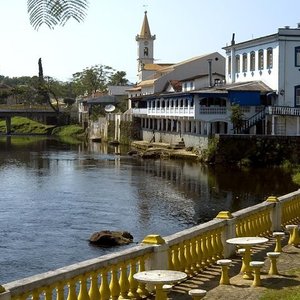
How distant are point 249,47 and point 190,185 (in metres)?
25.2

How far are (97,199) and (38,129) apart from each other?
90.3m

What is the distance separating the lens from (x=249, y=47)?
68375mm

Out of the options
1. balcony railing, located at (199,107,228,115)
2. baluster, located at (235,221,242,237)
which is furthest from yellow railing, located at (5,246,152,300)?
balcony railing, located at (199,107,228,115)

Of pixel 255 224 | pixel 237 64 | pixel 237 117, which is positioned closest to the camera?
pixel 255 224

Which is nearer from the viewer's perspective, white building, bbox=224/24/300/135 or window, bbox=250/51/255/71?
white building, bbox=224/24/300/135

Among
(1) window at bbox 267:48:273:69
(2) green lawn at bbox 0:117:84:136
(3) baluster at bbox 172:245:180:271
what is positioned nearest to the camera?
(3) baluster at bbox 172:245:180:271

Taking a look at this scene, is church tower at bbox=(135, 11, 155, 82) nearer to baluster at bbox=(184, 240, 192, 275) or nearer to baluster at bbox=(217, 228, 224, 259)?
baluster at bbox=(217, 228, 224, 259)

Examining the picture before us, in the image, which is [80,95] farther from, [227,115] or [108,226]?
[108,226]

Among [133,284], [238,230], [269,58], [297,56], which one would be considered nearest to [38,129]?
[269,58]

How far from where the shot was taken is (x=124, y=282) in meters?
11.0

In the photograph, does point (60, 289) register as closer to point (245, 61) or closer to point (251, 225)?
point (251, 225)

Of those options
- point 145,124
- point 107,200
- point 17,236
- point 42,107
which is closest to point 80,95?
point 42,107

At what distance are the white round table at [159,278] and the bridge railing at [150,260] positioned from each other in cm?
53

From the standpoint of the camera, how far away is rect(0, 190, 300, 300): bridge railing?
927cm
